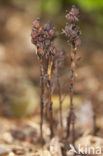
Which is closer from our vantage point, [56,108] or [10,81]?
[56,108]

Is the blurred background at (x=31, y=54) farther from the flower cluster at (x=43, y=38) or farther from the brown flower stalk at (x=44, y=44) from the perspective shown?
the flower cluster at (x=43, y=38)

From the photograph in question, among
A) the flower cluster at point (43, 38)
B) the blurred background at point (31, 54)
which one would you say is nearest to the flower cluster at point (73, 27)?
the flower cluster at point (43, 38)

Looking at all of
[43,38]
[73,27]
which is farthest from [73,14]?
[43,38]

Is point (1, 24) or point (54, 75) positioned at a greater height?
point (1, 24)

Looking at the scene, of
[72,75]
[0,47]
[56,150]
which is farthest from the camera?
[0,47]

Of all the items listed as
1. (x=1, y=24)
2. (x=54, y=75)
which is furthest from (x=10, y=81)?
(x=54, y=75)

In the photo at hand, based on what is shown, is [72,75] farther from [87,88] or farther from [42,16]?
[42,16]

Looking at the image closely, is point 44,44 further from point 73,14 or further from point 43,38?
point 73,14
